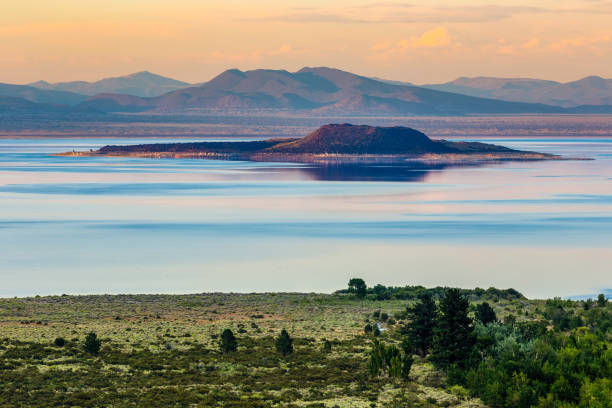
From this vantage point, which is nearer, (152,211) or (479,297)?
(479,297)

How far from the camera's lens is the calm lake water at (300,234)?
60.1 meters

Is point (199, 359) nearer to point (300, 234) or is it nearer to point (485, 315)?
point (485, 315)

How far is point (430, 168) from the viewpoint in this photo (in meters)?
192

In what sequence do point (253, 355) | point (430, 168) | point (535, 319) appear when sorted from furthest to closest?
point (430, 168), point (535, 319), point (253, 355)

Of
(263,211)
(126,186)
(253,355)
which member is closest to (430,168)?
(126,186)

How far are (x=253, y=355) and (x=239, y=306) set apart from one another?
12300 millimetres

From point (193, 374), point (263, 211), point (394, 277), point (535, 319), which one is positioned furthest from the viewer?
point (263, 211)

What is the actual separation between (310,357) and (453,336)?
198 inches

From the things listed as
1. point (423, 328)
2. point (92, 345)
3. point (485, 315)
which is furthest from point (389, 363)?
point (92, 345)

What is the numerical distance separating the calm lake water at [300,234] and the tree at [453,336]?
81.0ft

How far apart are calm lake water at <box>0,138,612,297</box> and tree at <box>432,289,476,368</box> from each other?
24.7 metres

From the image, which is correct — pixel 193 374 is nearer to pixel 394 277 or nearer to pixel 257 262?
pixel 394 277

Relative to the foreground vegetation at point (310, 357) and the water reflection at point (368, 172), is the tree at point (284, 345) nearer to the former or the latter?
the foreground vegetation at point (310, 357)

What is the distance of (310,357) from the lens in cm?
3180
